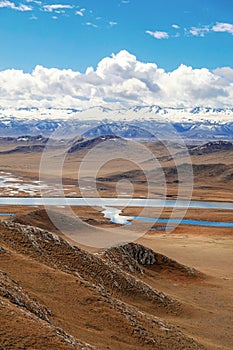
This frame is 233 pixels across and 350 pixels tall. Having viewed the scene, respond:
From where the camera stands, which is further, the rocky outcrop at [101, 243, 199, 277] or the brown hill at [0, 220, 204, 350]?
the rocky outcrop at [101, 243, 199, 277]

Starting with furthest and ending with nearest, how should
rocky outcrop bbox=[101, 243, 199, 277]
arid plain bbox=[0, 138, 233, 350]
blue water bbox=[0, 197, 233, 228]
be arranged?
blue water bbox=[0, 197, 233, 228], rocky outcrop bbox=[101, 243, 199, 277], arid plain bbox=[0, 138, 233, 350]

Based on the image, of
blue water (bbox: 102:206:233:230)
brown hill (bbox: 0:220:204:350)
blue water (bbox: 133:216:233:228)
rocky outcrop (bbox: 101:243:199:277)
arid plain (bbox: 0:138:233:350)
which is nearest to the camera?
brown hill (bbox: 0:220:204:350)

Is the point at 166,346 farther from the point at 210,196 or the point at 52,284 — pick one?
the point at 210,196

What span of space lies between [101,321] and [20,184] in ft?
555

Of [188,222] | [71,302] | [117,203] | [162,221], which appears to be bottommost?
[188,222]

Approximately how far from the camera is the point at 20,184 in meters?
194

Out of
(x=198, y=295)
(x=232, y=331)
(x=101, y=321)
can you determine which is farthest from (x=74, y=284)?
(x=198, y=295)

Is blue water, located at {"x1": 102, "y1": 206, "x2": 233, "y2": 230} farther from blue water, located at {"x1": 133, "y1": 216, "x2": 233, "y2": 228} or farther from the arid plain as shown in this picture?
the arid plain

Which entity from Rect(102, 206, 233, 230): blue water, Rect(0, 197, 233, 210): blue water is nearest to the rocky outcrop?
Rect(102, 206, 233, 230): blue water

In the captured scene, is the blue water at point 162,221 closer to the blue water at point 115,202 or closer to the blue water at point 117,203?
the blue water at point 117,203

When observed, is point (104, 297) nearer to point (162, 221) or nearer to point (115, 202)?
point (162, 221)

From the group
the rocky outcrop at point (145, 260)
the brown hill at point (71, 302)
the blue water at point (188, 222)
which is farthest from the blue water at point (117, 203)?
the brown hill at point (71, 302)

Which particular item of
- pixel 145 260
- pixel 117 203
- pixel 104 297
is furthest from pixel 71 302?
pixel 117 203

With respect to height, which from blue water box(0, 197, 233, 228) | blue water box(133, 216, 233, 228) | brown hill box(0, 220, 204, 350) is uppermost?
brown hill box(0, 220, 204, 350)
